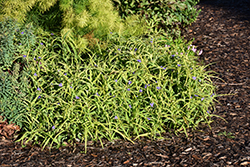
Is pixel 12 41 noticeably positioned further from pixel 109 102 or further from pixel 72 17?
pixel 109 102

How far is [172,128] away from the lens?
3514 millimetres

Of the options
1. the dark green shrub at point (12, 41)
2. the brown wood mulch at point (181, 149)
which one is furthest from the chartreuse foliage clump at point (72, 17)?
the brown wood mulch at point (181, 149)

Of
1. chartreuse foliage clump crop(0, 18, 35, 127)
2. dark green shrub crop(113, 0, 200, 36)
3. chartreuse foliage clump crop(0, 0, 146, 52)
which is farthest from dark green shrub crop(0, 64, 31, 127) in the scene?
dark green shrub crop(113, 0, 200, 36)

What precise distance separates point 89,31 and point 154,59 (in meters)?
1.09

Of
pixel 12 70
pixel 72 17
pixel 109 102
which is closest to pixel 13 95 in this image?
pixel 12 70

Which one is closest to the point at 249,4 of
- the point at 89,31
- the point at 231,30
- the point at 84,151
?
the point at 231,30

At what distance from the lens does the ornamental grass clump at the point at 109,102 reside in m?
3.18

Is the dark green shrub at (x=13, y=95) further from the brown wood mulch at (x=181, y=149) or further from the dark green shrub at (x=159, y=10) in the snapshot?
the dark green shrub at (x=159, y=10)

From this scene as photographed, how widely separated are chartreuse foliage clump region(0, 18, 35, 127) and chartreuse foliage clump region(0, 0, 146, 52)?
40 centimetres

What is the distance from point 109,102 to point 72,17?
1414mm

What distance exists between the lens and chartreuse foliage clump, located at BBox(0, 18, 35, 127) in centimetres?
322

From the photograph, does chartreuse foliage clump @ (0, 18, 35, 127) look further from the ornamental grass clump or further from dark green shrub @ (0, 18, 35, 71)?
the ornamental grass clump

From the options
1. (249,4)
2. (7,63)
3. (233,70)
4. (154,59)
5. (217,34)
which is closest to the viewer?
(7,63)

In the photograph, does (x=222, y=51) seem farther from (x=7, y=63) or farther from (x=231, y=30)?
(x=7, y=63)
